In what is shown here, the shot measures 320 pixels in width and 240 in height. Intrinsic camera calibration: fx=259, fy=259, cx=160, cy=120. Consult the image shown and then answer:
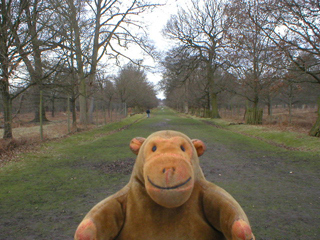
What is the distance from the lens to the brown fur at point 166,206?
69.6 inches

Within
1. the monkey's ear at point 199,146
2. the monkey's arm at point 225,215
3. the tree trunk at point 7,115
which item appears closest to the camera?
the monkey's arm at point 225,215

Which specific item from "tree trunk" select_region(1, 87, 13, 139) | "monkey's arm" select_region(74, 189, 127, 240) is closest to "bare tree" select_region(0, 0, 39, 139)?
"tree trunk" select_region(1, 87, 13, 139)

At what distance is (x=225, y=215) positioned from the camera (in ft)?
6.24

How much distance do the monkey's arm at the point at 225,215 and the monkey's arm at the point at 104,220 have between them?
27.2 inches

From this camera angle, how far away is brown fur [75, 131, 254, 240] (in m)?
1.77

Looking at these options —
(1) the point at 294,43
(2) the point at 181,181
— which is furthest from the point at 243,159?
(1) the point at 294,43

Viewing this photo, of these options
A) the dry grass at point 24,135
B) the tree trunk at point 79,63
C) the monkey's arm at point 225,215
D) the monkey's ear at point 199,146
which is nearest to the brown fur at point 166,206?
the monkey's arm at point 225,215

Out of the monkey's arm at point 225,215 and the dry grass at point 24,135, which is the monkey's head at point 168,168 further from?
the dry grass at point 24,135

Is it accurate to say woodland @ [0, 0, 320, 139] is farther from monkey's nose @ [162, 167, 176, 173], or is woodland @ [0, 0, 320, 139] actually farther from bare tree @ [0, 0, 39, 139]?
monkey's nose @ [162, 167, 176, 173]

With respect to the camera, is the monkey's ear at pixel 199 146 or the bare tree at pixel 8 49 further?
the bare tree at pixel 8 49

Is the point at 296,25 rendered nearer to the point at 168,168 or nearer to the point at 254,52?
the point at 254,52

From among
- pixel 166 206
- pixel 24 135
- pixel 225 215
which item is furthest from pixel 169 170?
pixel 24 135

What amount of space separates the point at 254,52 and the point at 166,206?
21291mm

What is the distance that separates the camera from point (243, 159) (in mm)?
8805
